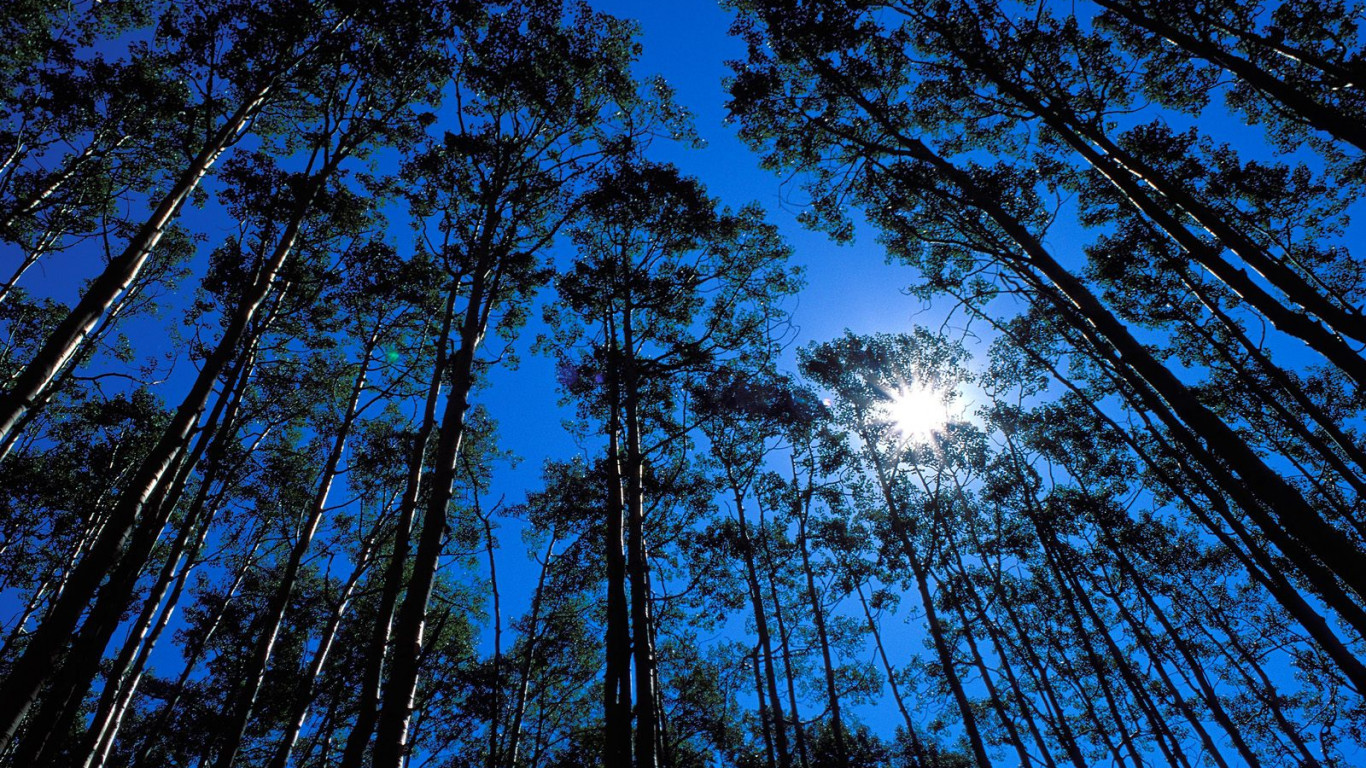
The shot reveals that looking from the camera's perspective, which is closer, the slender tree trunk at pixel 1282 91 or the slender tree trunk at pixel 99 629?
the slender tree trunk at pixel 99 629

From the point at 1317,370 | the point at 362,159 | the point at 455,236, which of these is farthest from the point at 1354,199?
the point at 362,159

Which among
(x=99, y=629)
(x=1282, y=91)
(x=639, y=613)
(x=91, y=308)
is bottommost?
(x=99, y=629)

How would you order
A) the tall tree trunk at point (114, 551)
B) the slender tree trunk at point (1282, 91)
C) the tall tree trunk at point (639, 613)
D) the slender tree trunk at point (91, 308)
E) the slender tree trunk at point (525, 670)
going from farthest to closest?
the slender tree trunk at point (525, 670), the tall tree trunk at point (639, 613), the slender tree trunk at point (1282, 91), the slender tree trunk at point (91, 308), the tall tree trunk at point (114, 551)

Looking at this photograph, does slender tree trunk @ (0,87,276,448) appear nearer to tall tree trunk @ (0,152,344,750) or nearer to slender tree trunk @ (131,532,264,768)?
tall tree trunk @ (0,152,344,750)

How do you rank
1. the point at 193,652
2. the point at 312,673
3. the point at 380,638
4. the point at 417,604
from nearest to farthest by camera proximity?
the point at 417,604
the point at 380,638
the point at 312,673
the point at 193,652

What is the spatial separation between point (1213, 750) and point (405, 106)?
78.7ft

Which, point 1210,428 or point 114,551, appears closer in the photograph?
point 114,551

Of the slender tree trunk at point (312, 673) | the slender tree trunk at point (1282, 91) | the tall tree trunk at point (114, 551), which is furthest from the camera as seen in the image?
the slender tree trunk at point (312, 673)

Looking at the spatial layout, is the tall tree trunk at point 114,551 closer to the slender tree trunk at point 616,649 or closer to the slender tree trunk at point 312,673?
the slender tree trunk at point 312,673

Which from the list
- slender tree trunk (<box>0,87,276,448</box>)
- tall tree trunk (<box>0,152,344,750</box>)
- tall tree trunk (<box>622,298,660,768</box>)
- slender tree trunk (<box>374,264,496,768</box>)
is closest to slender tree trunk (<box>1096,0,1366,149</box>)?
tall tree trunk (<box>622,298,660,768</box>)

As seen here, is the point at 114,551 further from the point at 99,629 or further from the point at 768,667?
the point at 768,667

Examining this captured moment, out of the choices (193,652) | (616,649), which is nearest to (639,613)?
(616,649)

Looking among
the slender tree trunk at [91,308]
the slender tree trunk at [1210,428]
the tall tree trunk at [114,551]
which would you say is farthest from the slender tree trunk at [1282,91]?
the slender tree trunk at [91,308]

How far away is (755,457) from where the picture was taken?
1471cm
